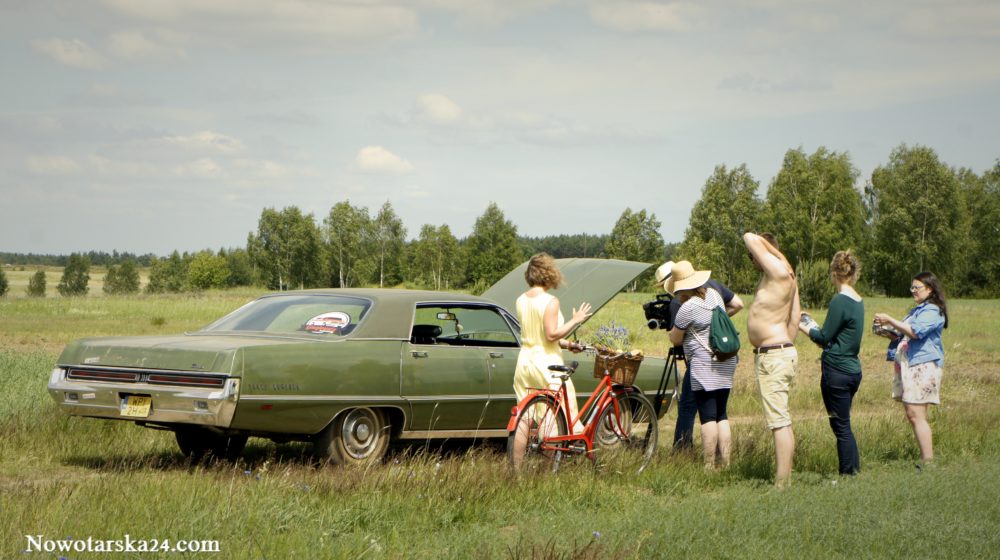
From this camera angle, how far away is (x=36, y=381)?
14.1m

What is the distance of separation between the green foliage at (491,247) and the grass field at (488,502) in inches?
4291

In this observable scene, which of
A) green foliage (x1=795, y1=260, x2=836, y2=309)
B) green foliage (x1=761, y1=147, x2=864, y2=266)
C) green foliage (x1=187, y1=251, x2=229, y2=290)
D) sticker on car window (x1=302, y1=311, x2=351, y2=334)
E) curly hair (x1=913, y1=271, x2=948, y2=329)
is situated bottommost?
sticker on car window (x1=302, y1=311, x2=351, y2=334)

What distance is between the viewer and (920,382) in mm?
9328

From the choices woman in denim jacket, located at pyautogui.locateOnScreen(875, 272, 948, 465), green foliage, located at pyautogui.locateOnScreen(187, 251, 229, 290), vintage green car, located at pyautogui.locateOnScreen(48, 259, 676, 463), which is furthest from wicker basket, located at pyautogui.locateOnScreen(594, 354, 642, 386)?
green foliage, located at pyautogui.locateOnScreen(187, 251, 229, 290)

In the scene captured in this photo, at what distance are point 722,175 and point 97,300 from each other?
206ft

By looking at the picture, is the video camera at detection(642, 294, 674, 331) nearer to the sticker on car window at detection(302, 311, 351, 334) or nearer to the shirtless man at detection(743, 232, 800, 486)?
the shirtless man at detection(743, 232, 800, 486)

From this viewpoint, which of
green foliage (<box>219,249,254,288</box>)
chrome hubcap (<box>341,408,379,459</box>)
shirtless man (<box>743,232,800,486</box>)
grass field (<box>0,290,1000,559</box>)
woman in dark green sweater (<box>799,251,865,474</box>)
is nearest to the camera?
grass field (<box>0,290,1000,559</box>)

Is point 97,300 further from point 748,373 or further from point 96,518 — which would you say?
point 96,518

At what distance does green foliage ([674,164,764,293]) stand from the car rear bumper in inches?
3498

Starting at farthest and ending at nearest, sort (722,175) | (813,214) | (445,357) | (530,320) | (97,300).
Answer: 1. (722,175)
2. (813,214)
3. (97,300)
4. (445,357)
5. (530,320)

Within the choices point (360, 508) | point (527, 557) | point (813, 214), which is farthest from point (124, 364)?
point (813, 214)

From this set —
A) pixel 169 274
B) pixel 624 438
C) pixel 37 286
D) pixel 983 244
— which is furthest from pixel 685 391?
pixel 169 274

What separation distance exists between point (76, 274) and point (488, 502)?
176 metres

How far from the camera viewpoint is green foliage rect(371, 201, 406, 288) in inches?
4934
